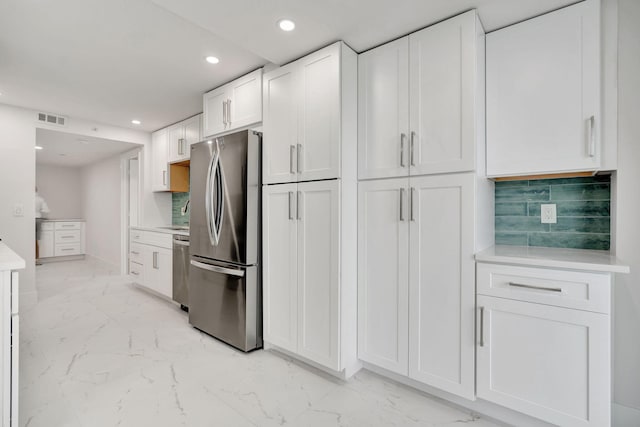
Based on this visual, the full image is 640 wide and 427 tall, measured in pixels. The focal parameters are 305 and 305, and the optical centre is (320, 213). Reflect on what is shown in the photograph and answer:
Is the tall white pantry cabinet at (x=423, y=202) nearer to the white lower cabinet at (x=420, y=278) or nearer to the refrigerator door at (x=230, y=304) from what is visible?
the white lower cabinet at (x=420, y=278)

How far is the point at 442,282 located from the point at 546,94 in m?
1.20

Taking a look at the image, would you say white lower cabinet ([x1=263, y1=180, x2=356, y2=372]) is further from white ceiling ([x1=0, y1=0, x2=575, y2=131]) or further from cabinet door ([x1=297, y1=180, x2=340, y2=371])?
white ceiling ([x1=0, y1=0, x2=575, y2=131])

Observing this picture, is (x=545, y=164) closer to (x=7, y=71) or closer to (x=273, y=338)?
(x=273, y=338)

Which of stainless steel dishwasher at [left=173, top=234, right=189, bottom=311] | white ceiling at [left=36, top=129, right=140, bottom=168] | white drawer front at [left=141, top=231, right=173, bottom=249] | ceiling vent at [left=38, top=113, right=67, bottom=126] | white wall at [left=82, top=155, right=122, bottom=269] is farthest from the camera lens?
white wall at [left=82, top=155, right=122, bottom=269]

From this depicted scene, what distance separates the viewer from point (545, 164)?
170 cm

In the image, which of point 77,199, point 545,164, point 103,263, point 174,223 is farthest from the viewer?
point 77,199

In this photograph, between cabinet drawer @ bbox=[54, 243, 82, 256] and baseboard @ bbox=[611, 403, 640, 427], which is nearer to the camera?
baseboard @ bbox=[611, 403, 640, 427]

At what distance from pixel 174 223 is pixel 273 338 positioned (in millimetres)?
3388

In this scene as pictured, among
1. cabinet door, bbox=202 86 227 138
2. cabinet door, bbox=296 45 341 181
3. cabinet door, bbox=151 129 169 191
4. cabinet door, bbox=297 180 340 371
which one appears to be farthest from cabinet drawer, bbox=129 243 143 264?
cabinet door, bbox=296 45 341 181

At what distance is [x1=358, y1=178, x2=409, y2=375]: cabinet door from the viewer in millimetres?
1941

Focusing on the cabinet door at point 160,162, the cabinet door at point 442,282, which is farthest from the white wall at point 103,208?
the cabinet door at point 442,282

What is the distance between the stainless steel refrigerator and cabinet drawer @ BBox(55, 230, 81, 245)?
20.0 feet

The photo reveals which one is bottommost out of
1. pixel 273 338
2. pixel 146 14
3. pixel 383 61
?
pixel 273 338

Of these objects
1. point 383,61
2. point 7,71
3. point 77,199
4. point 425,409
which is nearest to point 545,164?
point 383,61
